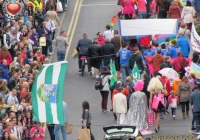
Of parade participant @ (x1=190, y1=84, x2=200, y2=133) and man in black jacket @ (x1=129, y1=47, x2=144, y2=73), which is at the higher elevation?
man in black jacket @ (x1=129, y1=47, x2=144, y2=73)

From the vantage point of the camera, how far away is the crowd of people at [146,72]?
33.7 meters

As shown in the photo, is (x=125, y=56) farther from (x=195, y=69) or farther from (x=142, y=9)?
(x=142, y=9)

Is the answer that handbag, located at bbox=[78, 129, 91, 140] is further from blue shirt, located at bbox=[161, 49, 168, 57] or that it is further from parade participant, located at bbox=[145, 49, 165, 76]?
blue shirt, located at bbox=[161, 49, 168, 57]

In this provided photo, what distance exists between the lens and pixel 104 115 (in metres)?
35.5

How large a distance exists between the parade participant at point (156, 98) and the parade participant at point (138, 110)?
26 centimetres

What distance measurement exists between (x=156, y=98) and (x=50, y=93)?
761 cm

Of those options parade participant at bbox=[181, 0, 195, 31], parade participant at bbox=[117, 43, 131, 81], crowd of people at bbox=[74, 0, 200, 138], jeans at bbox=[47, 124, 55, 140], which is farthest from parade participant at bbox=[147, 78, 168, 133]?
parade participant at bbox=[181, 0, 195, 31]

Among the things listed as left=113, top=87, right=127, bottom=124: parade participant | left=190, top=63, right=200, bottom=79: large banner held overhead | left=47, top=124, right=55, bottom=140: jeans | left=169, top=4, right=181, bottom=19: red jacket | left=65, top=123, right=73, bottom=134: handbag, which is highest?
left=169, top=4, right=181, bottom=19: red jacket

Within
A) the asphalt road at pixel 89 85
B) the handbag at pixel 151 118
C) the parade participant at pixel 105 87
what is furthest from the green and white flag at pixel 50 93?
the parade participant at pixel 105 87

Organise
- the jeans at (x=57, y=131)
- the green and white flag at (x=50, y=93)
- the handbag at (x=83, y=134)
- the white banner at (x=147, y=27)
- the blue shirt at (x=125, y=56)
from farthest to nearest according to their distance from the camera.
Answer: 1. the white banner at (x=147, y=27)
2. the blue shirt at (x=125, y=56)
3. the jeans at (x=57, y=131)
4. the handbag at (x=83, y=134)
5. the green and white flag at (x=50, y=93)

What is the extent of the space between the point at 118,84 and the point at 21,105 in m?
3.86

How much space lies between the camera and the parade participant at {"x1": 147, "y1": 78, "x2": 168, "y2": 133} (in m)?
33.6

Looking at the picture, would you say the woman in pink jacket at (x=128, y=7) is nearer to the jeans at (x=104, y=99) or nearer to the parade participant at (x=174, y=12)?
the parade participant at (x=174, y=12)

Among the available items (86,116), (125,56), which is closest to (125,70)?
(125,56)
